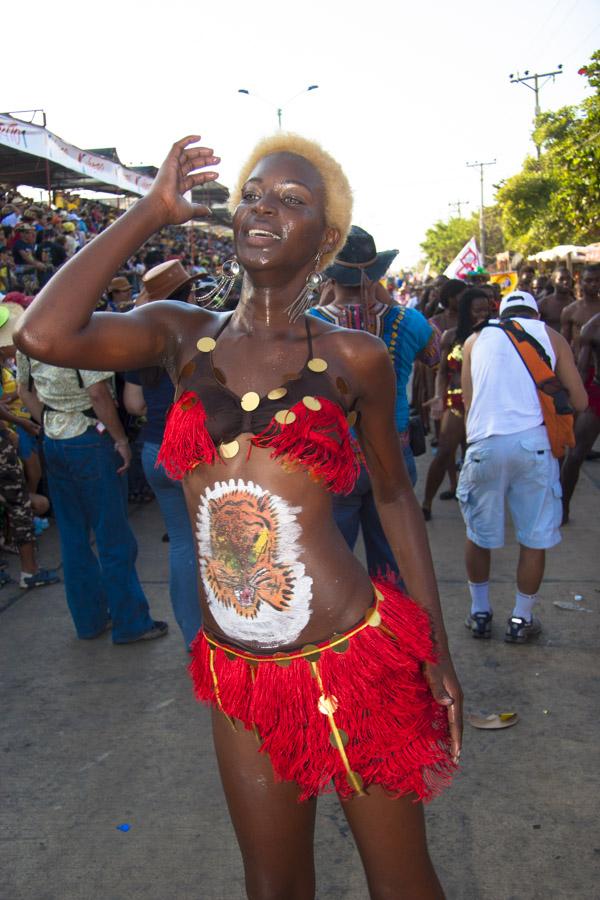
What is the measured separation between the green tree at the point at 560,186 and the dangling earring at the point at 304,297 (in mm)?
16463

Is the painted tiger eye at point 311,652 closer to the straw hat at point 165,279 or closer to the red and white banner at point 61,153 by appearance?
the straw hat at point 165,279

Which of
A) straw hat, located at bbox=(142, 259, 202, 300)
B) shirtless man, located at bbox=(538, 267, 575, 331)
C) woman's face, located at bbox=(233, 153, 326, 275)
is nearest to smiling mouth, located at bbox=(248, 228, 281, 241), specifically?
woman's face, located at bbox=(233, 153, 326, 275)

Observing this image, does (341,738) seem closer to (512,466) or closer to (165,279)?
(165,279)

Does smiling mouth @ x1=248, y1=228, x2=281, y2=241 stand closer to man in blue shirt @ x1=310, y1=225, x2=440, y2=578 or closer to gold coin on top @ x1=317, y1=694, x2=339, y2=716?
gold coin on top @ x1=317, y1=694, x2=339, y2=716

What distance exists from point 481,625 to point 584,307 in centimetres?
534

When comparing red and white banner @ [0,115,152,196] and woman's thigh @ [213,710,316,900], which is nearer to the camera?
woman's thigh @ [213,710,316,900]

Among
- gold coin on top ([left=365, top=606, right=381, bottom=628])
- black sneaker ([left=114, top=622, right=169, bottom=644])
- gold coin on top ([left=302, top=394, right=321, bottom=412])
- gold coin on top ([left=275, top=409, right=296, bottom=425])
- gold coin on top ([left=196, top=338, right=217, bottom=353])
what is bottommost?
black sneaker ([left=114, top=622, right=169, bottom=644])

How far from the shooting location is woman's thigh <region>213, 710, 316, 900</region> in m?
Answer: 1.96

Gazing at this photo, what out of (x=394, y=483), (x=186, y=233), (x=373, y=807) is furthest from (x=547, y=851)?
(x=186, y=233)

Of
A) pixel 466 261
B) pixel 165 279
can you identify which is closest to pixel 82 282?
pixel 165 279

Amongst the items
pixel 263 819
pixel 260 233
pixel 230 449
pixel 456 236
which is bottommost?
pixel 263 819

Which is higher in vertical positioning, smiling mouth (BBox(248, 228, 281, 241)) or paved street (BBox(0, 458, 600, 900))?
smiling mouth (BBox(248, 228, 281, 241))

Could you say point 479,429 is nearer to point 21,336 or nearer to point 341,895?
point 341,895

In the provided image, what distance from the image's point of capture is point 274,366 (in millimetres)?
2064
